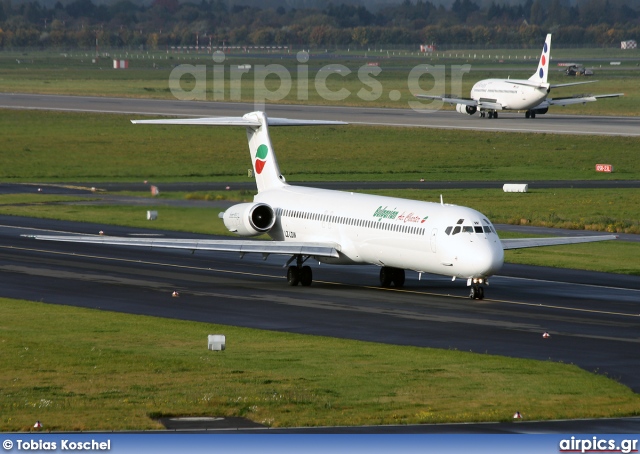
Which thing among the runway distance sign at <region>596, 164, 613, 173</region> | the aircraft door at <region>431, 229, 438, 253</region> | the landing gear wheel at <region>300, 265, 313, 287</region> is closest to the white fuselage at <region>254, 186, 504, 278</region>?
the aircraft door at <region>431, 229, 438, 253</region>

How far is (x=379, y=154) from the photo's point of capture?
94.9 meters

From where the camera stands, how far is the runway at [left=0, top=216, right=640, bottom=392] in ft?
114

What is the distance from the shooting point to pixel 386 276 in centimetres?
4603

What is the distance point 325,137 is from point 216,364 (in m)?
77.2

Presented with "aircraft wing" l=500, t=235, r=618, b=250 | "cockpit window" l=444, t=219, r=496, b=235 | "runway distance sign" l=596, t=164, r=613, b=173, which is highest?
"cockpit window" l=444, t=219, r=496, b=235

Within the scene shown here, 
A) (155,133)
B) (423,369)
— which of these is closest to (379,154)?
(155,133)

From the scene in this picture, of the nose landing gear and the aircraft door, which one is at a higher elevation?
the aircraft door

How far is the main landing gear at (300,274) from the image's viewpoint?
45969mm

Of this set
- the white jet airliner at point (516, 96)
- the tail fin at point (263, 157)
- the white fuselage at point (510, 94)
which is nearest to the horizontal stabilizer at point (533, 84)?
the white jet airliner at point (516, 96)

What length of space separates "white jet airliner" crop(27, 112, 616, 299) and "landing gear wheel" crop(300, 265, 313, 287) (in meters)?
0.04

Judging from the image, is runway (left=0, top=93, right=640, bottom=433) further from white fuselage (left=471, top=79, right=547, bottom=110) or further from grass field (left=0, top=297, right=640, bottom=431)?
white fuselage (left=471, top=79, right=547, bottom=110)

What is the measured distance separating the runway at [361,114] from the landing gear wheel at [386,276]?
202 feet

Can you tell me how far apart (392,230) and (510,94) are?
3061 inches

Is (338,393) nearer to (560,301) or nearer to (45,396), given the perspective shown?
(45,396)
